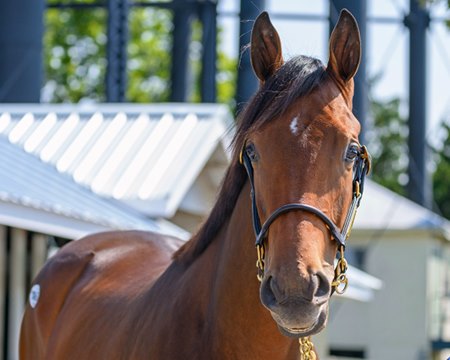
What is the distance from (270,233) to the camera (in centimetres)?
346

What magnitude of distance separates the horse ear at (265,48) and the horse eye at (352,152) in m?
0.43

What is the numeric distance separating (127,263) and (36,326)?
2.54ft

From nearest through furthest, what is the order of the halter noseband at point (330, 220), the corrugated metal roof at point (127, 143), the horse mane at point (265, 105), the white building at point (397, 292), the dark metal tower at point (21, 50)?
the halter noseband at point (330, 220) < the horse mane at point (265, 105) < the corrugated metal roof at point (127, 143) < the dark metal tower at point (21, 50) < the white building at point (397, 292)

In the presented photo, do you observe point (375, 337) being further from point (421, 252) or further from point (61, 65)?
point (61, 65)

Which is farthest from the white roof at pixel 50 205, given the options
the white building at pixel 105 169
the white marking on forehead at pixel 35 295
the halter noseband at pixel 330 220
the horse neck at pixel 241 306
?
the halter noseband at pixel 330 220

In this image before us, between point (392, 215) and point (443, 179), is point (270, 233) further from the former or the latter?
point (443, 179)

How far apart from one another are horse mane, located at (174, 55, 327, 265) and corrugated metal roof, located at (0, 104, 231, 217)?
5.24 metres

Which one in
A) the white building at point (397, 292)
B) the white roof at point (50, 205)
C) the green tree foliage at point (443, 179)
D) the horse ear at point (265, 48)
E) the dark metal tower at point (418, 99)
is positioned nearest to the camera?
the horse ear at point (265, 48)

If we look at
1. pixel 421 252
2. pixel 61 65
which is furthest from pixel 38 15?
pixel 61 65

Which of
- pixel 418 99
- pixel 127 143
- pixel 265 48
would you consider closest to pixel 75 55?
pixel 418 99

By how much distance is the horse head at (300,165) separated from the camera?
330 centimetres

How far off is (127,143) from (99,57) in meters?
24.6

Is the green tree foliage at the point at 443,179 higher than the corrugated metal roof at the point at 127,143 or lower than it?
lower

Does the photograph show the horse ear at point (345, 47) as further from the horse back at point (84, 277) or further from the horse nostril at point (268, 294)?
the horse back at point (84, 277)
